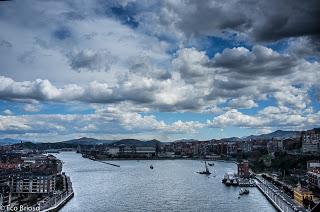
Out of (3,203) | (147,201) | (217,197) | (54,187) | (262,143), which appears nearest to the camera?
(3,203)

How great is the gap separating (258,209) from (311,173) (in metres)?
2.50

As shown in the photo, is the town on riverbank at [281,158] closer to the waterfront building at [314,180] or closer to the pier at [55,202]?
the waterfront building at [314,180]

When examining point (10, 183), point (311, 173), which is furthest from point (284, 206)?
point (10, 183)

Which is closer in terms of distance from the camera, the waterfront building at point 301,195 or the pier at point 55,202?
the pier at point 55,202

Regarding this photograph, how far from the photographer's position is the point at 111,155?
22875mm

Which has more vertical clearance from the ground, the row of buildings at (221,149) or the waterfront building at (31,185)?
the row of buildings at (221,149)

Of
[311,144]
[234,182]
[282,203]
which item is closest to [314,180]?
[234,182]

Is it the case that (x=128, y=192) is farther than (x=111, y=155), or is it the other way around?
(x=111, y=155)

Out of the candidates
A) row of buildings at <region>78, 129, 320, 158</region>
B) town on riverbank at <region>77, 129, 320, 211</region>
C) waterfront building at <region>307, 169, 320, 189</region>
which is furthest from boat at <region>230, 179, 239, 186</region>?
row of buildings at <region>78, 129, 320, 158</region>

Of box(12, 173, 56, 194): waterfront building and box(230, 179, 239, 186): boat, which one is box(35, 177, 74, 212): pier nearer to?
box(12, 173, 56, 194): waterfront building

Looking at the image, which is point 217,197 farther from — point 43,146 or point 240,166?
point 43,146

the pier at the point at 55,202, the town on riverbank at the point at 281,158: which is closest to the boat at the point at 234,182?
the town on riverbank at the point at 281,158

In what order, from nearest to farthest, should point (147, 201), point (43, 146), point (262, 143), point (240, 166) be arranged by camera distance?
point (147, 201), point (240, 166), point (262, 143), point (43, 146)

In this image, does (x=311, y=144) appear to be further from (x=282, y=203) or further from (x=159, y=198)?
(x=159, y=198)
